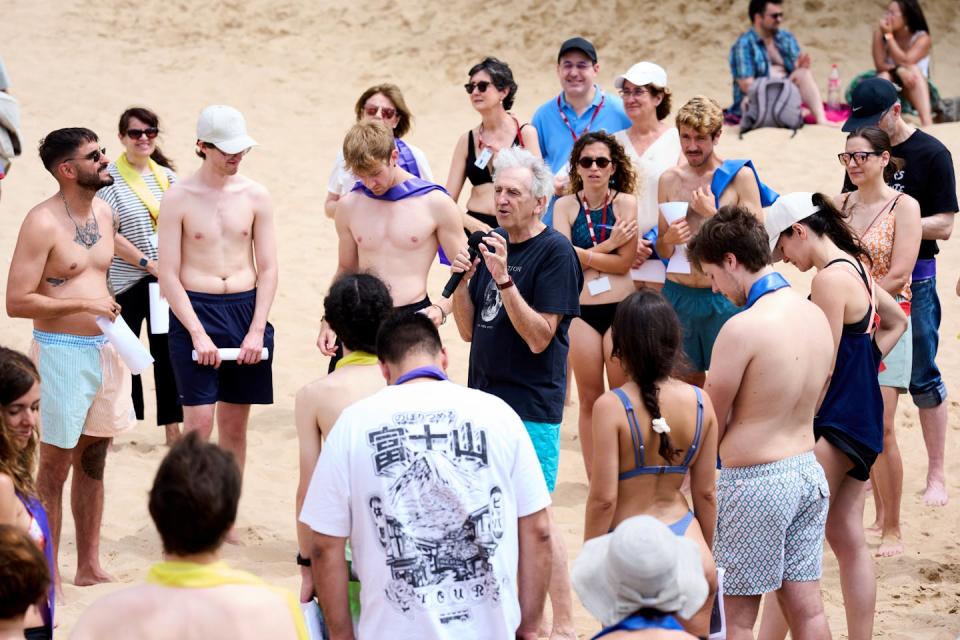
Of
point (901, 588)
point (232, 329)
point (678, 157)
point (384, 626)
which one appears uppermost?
point (678, 157)

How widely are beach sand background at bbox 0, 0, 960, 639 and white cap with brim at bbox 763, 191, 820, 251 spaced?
2528mm

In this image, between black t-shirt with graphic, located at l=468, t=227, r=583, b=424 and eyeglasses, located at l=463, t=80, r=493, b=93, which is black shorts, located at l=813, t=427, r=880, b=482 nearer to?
black t-shirt with graphic, located at l=468, t=227, r=583, b=424

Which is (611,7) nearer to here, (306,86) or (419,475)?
(306,86)

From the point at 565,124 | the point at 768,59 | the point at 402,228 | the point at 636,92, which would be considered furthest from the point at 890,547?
the point at 768,59

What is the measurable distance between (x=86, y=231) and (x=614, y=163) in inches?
94.8

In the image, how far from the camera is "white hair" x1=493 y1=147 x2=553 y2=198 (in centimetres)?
492

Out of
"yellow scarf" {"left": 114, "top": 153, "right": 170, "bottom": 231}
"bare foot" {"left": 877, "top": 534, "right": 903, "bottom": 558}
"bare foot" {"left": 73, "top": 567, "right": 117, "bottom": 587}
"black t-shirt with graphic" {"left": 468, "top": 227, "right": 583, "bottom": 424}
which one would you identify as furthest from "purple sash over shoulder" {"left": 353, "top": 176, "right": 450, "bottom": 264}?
"bare foot" {"left": 877, "top": 534, "right": 903, "bottom": 558}

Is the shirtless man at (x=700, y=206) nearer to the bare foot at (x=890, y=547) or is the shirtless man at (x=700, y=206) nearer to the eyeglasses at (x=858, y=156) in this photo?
the eyeglasses at (x=858, y=156)

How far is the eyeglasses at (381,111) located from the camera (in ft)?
22.8

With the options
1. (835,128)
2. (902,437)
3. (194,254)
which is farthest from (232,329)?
(835,128)

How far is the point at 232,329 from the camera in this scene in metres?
5.94

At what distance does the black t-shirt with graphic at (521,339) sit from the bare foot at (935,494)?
104 inches

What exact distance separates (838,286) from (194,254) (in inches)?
115

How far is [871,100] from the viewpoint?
20.1 feet
